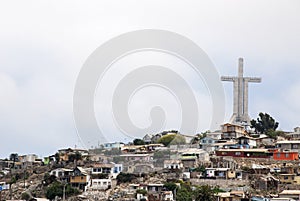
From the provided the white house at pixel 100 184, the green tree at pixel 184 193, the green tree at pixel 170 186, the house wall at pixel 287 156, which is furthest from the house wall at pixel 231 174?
the white house at pixel 100 184

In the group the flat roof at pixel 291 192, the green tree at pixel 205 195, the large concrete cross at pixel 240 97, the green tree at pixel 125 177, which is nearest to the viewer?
A: the green tree at pixel 205 195

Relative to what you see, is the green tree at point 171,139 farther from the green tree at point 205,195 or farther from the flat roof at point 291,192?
the green tree at point 205,195

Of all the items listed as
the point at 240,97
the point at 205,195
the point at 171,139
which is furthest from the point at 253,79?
the point at 205,195

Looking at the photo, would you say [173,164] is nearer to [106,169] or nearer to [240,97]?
[106,169]

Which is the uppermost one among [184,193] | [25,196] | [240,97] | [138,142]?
[240,97]

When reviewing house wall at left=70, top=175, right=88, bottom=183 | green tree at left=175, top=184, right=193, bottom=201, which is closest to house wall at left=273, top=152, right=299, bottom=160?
green tree at left=175, top=184, right=193, bottom=201

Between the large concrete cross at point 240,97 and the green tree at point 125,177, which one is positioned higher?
the large concrete cross at point 240,97
